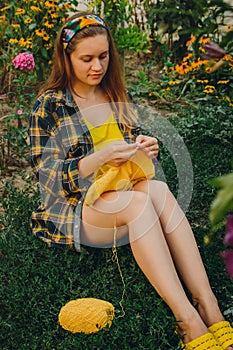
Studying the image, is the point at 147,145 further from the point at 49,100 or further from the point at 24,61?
the point at 24,61

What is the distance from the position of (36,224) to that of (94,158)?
1.44ft

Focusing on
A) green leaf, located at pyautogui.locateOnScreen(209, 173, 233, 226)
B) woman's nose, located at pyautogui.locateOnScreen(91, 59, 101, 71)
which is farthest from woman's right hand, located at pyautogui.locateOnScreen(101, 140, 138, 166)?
green leaf, located at pyautogui.locateOnScreen(209, 173, 233, 226)

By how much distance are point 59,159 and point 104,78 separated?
0.39 m

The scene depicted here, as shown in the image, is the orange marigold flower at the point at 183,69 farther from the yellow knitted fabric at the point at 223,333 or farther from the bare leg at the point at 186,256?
the yellow knitted fabric at the point at 223,333

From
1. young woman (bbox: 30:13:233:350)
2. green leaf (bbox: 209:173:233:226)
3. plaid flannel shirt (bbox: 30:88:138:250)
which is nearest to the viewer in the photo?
green leaf (bbox: 209:173:233:226)

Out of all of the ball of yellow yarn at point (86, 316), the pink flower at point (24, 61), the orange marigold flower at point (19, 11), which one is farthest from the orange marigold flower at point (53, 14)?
the ball of yellow yarn at point (86, 316)

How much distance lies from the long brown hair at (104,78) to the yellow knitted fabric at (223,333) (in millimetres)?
849

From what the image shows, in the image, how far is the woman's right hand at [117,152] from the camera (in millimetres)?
2080

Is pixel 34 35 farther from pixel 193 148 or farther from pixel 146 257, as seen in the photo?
pixel 146 257

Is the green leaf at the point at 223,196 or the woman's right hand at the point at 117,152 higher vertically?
the green leaf at the point at 223,196

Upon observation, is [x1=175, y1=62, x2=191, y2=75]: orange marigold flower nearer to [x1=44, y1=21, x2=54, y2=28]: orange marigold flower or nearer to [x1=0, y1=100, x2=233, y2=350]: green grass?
[x1=44, y1=21, x2=54, y2=28]: orange marigold flower

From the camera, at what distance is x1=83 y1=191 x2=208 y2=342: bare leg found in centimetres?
193

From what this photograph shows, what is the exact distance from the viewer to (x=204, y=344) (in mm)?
1874

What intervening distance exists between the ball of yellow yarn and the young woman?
0.18 m
